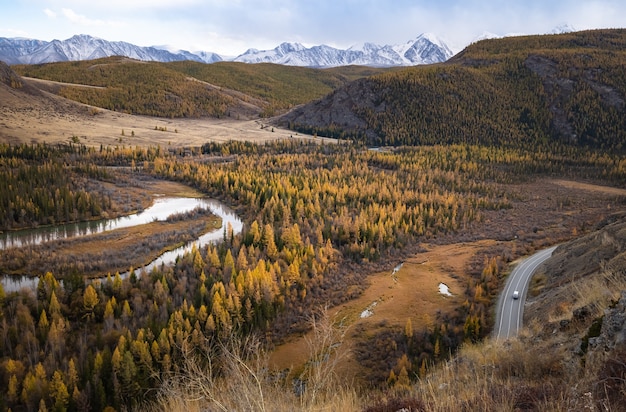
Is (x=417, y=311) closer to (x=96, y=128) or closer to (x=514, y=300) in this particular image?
(x=514, y=300)

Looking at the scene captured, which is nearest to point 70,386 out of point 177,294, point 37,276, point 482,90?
point 177,294

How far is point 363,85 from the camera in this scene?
7387 inches

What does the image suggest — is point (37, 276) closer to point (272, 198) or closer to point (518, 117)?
point (272, 198)

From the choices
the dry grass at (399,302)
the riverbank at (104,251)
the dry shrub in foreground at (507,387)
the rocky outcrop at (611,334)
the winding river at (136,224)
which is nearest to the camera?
the dry shrub in foreground at (507,387)

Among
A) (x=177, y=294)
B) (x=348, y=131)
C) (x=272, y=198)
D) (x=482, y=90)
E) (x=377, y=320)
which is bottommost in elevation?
(x=377, y=320)

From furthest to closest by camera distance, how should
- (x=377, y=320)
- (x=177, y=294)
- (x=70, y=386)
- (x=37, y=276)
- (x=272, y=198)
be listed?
(x=272, y=198) → (x=37, y=276) → (x=377, y=320) → (x=177, y=294) → (x=70, y=386)

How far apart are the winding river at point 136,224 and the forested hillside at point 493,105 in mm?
95043

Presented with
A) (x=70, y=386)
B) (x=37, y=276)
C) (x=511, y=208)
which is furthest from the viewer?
(x=511, y=208)

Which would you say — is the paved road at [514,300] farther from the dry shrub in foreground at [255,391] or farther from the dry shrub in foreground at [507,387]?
the dry shrub in foreground at [255,391]

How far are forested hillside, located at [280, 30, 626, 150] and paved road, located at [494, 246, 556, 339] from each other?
110m

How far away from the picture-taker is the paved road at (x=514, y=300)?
38.3m

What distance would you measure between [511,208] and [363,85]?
115657mm

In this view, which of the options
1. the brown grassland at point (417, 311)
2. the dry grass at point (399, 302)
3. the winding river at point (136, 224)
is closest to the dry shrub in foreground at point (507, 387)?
the brown grassland at point (417, 311)

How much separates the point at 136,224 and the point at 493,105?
154m
